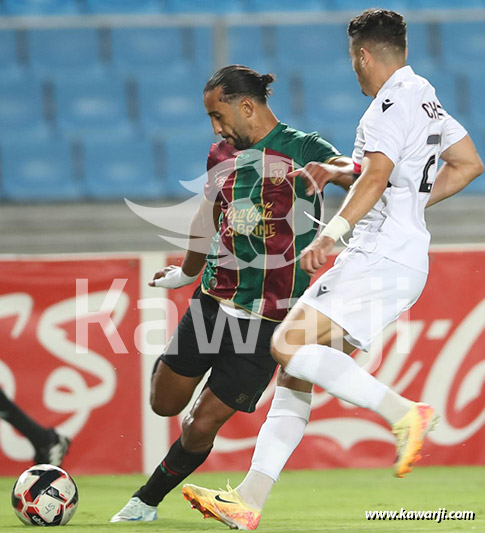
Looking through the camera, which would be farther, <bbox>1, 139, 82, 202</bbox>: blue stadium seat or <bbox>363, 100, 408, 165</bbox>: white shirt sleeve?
<bbox>1, 139, 82, 202</bbox>: blue stadium seat

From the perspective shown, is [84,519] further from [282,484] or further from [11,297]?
[11,297]

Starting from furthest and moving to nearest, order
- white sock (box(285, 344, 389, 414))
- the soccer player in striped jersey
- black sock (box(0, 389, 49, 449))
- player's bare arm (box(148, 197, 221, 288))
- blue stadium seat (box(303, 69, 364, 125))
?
blue stadium seat (box(303, 69, 364, 125))
black sock (box(0, 389, 49, 449))
player's bare arm (box(148, 197, 221, 288))
the soccer player in striped jersey
white sock (box(285, 344, 389, 414))

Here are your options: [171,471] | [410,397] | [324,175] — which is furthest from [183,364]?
[410,397]

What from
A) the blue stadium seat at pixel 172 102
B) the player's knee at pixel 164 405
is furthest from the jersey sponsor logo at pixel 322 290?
the blue stadium seat at pixel 172 102

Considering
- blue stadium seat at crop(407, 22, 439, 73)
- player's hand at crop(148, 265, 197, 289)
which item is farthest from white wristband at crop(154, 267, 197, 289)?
blue stadium seat at crop(407, 22, 439, 73)

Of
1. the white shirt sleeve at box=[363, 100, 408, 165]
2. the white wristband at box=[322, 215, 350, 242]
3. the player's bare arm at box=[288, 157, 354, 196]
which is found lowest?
the white wristband at box=[322, 215, 350, 242]

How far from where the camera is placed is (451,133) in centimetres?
384

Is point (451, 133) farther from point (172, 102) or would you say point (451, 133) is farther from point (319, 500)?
point (172, 102)

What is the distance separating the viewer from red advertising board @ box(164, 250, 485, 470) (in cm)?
625

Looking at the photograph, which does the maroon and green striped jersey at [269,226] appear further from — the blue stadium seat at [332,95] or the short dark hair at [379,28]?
the blue stadium seat at [332,95]

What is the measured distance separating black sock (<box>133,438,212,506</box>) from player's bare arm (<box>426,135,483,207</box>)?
5.07 feet

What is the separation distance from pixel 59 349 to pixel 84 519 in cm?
201

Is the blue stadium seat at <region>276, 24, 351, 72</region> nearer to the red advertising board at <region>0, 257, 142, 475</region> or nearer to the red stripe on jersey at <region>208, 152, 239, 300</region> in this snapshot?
the red advertising board at <region>0, 257, 142, 475</region>

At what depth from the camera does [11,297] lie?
6.25m
